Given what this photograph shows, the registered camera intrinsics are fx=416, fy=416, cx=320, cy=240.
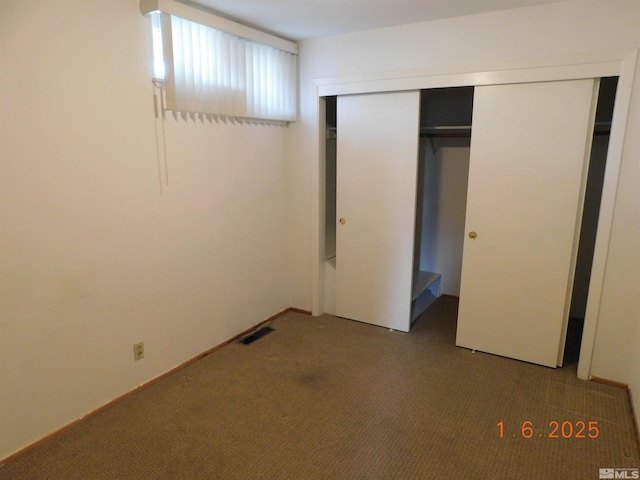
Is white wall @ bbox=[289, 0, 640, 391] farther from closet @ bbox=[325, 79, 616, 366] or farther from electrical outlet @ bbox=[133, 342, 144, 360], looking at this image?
electrical outlet @ bbox=[133, 342, 144, 360]

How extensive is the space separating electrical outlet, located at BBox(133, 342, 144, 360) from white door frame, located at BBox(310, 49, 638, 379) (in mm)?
2256

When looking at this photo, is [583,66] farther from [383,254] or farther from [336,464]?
[336,464]

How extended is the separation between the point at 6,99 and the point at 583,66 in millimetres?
3081

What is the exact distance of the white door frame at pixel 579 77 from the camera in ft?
7.98

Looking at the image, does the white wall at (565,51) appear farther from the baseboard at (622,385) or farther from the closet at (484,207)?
the closet at (484,207)

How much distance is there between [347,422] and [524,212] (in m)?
1.80

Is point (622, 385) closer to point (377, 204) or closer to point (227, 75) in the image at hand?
point (377, 204)

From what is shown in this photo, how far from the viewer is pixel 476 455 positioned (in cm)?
208

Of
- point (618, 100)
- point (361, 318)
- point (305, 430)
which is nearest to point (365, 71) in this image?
point (618, 100)

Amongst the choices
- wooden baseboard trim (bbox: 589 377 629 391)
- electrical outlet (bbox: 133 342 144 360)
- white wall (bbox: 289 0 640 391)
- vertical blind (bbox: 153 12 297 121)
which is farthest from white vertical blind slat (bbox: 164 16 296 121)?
wooden baseboard trim (bbox: 589 377 629 391)

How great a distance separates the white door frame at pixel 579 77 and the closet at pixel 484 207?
75mm

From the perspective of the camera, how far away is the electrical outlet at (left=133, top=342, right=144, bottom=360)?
257cm

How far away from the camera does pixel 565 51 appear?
2.54 meters

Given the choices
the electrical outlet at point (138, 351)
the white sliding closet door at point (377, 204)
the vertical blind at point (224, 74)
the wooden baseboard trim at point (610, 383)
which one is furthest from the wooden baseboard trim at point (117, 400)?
the wooden baseboard trim at point (610, 383)
